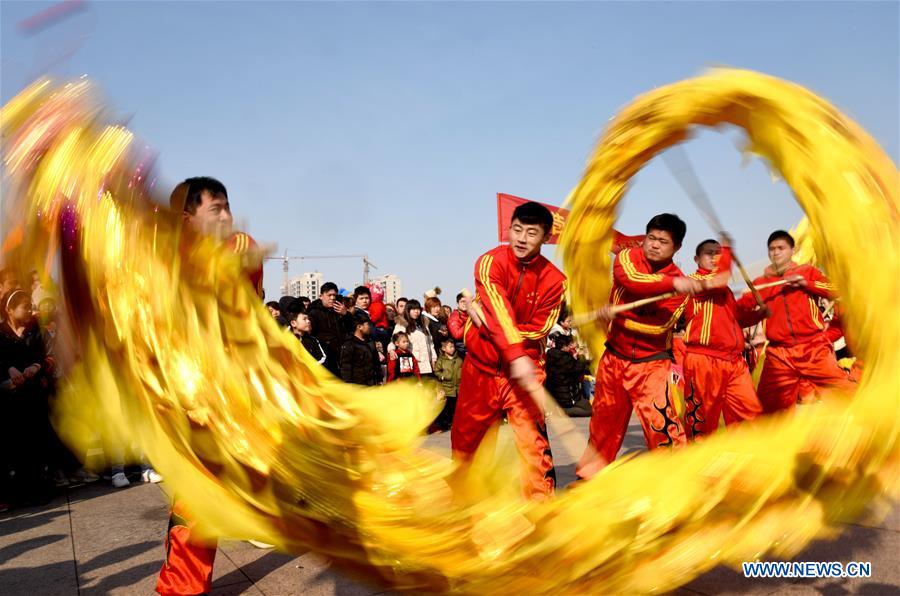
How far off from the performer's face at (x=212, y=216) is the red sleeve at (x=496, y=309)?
50.7 inches

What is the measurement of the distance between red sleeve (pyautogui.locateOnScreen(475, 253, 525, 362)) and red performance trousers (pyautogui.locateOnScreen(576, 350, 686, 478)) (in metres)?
0.96

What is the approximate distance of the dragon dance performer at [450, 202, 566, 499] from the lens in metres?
3.18

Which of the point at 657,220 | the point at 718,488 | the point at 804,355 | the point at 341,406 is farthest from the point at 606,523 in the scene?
the point at 804,355

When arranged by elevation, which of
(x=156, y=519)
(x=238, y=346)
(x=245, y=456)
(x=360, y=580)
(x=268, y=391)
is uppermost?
(x=238, y=346)

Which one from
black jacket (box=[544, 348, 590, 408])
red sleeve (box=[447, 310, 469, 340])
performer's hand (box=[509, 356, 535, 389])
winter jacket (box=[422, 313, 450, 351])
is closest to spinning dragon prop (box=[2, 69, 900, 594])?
performer's hand (box=[509, 356, 535, 389])

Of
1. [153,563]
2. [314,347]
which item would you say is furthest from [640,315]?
[314,347]

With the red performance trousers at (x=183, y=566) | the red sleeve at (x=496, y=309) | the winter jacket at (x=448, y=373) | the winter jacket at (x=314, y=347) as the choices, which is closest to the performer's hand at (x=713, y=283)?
the red sleeve at (x=496, y=309)

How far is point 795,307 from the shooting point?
487 cm

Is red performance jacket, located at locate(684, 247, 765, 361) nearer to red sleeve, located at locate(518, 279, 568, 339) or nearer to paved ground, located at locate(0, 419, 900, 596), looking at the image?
paved ground, located at locate(0, 419, 900, 596)

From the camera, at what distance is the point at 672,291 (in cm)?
360

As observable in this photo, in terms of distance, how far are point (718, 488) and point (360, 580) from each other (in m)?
1.01

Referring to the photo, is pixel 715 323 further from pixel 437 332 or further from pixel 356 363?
pixel 437 332

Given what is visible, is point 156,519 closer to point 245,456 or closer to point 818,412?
point 245,456

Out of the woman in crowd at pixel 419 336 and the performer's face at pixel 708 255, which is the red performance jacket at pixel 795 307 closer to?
the performer's face at pixel 708 255
